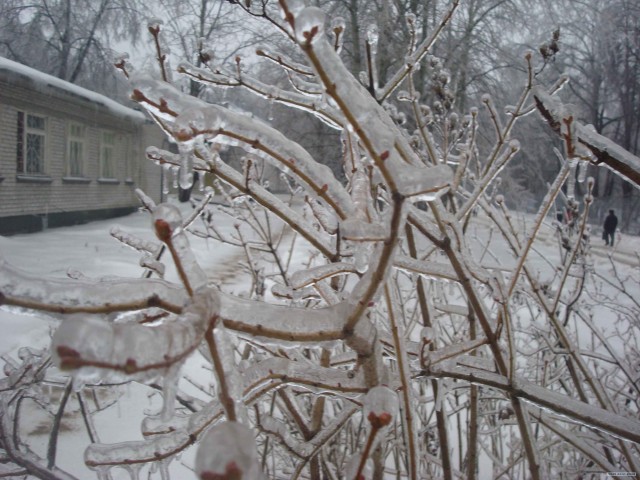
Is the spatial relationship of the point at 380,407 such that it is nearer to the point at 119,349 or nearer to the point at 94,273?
the point at 119,349

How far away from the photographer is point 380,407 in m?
0.67

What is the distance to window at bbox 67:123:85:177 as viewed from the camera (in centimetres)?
1593

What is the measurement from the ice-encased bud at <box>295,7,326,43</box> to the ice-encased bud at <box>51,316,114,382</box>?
359 mm

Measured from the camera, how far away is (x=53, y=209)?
14969mm

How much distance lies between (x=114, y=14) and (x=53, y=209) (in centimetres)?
1049

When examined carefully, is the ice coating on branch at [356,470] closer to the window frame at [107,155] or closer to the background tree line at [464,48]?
the background tree line at [464,48]

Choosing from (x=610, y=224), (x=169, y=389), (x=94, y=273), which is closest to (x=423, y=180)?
(x=169, y=389)

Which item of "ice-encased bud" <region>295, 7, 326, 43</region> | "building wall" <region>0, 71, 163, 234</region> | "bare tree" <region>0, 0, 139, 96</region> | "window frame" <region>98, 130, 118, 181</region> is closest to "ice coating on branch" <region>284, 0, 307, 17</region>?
"ice-encased bud" <region>295, 7, 326, 43</region>

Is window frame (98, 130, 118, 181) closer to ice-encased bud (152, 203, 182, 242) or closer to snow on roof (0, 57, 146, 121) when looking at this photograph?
snow on roof (0, 57, 146, 121)

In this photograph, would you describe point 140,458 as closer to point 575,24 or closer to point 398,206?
point 398,206

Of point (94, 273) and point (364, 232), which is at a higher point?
point (364, 232)

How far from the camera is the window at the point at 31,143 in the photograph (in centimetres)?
1356

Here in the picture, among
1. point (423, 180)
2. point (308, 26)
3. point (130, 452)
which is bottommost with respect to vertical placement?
point (130, 452)

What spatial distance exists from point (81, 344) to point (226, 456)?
0.48 ft
